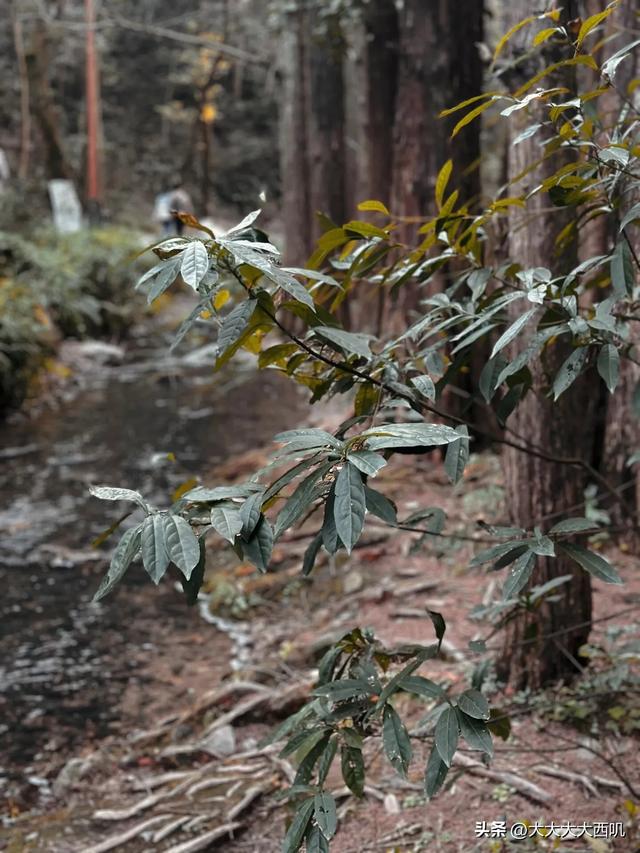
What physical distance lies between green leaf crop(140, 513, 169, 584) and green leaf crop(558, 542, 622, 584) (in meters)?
0.72

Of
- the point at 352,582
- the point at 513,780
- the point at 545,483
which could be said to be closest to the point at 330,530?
the point at 513,780

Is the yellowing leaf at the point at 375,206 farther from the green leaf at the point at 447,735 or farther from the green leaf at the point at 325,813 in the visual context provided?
the green leaf at the point at 325,813

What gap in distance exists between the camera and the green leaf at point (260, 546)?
138 centimetres

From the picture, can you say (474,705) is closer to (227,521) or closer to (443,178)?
(227,521)

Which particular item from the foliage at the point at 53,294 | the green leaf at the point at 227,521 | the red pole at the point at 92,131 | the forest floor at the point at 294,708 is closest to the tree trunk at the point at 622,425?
the forest floor at the point at 294,708

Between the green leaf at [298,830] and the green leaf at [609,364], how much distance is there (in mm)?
901

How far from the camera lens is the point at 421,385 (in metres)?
1.70

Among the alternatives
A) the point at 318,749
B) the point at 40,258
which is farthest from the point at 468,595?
the point at 40,258

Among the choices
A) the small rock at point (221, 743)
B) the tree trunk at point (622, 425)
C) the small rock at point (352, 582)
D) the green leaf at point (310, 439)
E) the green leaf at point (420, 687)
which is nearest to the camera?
the green leaf at point (310, 439)

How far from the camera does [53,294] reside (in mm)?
11883

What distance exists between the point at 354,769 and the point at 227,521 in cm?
60

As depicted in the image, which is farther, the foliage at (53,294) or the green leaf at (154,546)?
the foliage at (53,294)

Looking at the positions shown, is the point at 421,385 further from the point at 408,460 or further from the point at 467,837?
the point at 408,460

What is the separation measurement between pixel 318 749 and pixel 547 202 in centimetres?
201
